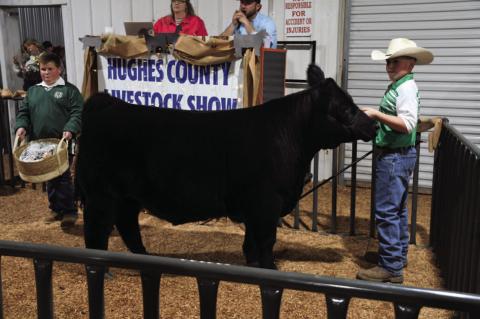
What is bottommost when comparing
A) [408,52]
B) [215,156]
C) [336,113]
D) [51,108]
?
[215,156]

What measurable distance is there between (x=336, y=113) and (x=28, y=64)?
6768mm

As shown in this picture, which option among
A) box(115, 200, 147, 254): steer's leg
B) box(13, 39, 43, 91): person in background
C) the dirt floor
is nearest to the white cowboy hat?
the dirt floor

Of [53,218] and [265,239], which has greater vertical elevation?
[265,239]

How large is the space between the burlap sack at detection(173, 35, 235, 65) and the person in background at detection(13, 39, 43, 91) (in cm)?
432

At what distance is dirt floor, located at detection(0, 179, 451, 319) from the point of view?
3.34 metres

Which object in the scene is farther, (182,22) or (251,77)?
(182,22)

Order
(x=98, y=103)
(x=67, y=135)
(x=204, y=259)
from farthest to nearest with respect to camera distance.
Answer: (x=67, y=135)
(x=204, y=259)
(x=98, y=103)

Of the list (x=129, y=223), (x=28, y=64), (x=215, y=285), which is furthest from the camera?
(x=28, y=64)

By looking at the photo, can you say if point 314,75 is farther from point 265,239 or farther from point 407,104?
point 265,239

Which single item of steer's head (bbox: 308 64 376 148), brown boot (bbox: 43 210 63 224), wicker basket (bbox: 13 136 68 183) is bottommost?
brown boot (bbox: 43 210 63 224)

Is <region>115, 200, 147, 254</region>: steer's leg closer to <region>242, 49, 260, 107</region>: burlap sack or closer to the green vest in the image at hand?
<region>242, 49, 260, 107</region>: burlap sack

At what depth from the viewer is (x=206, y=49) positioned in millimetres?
4875

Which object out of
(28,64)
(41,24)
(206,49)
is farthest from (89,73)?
(41,24)

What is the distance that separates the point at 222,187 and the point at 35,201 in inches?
151
